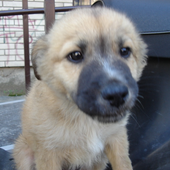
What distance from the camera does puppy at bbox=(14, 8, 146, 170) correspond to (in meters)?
1.57

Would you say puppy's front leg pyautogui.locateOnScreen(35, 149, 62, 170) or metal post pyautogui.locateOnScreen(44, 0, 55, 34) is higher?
metal post pyautogui.locateOnScreen(44, 0, 55, 34)

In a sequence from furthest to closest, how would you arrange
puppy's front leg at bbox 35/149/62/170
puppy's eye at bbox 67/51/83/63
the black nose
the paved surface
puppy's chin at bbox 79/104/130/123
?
the paved surface < puppy's front leg at bbox 35/149/62/170 < puppy's eye at bbox 67/51/83/63 < puppy's chin at bbox 79/104/130/123 < the black nose

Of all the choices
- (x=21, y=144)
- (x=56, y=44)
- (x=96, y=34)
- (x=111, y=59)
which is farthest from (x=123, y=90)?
(x=21, y=144)

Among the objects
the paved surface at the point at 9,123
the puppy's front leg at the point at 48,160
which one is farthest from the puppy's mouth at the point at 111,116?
the paved surface at the point at 9,123

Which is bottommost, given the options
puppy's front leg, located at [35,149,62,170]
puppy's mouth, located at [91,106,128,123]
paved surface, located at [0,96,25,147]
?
paved surface, located at [0,96,25,147]

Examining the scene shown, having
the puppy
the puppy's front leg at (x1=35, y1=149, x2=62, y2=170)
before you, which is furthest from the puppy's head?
the puppy's front leg at (x1=35, y1=149, x2=62, y2=170)

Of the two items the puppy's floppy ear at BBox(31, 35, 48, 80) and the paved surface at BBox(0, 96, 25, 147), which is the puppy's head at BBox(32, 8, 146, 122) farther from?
the paved surface at BBox(0, 96, 25, 147)

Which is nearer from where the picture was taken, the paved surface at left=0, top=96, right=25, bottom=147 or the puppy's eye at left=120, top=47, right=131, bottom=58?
the puppy's eye at left=120, top=47, right=131, bottom=58

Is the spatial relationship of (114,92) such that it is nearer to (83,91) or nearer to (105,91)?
(105,91)

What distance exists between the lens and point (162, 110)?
236 centimetres

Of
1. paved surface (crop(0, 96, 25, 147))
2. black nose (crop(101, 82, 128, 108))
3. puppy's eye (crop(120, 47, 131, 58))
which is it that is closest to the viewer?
black nose (crop(101, 82, 128, 108))

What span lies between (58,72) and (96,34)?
0.47 meters

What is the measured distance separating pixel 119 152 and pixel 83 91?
96cm

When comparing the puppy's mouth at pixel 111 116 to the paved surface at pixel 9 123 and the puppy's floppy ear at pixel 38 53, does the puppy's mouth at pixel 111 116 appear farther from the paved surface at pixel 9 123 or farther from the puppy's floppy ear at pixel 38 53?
the paved surface at pixel 9 123
